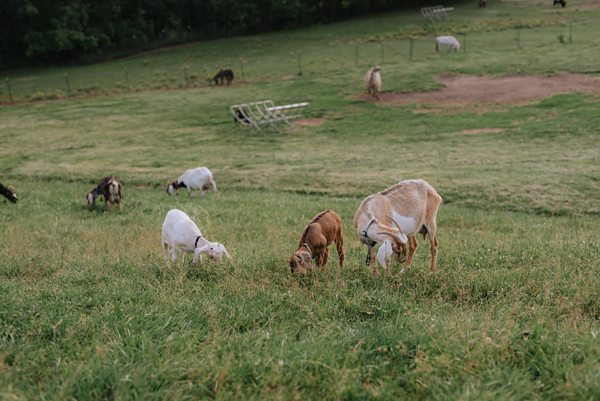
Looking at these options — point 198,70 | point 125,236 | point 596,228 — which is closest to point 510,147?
A: point 596,228

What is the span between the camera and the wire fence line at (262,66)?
3784cm

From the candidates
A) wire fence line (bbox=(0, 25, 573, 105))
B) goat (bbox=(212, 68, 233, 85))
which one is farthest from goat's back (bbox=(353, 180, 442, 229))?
wire fence line (bbox=(0, 25, 573, 105))

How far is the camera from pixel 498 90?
28281 millimetres

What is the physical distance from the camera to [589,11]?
161ft

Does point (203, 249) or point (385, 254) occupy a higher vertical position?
point (385, 254)

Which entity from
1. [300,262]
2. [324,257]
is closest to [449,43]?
[324,257]

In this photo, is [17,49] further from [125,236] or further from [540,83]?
[125,236]

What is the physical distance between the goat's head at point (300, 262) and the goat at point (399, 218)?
0.70 metres

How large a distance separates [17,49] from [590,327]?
184 ft

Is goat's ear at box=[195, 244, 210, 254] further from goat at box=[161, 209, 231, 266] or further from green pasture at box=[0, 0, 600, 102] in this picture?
green pasture at box=[0, 0, 600, 102]

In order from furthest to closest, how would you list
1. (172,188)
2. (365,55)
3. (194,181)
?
1. (365,55)
2. (172,188)
3. (194,181)

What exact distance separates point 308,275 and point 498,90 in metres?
23.9

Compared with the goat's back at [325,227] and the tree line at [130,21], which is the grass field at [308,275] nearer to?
the goat's back at [325,227]

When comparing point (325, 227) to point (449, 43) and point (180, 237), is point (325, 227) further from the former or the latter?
point (449, 43)
